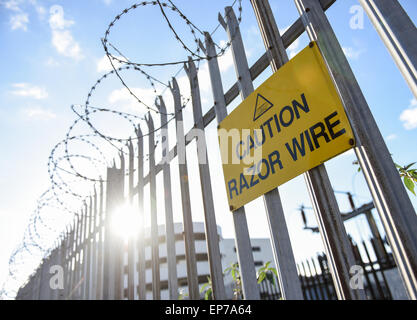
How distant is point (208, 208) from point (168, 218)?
1.02m

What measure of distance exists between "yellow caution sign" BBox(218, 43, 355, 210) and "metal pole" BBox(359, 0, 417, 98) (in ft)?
→ 0.98

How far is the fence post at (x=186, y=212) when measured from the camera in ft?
9.23

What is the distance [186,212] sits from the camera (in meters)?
2.92

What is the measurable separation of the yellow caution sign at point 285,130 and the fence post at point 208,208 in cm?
43

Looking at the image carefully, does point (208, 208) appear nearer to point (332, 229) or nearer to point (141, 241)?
point (332, 229)

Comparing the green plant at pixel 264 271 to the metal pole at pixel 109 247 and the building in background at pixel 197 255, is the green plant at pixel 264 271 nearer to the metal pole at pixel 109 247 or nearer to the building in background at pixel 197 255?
the metal pole at pixel 109 247

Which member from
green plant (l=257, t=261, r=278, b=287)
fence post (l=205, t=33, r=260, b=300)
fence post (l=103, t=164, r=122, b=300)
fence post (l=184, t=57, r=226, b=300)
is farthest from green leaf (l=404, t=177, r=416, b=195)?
fence post (l=103, t=164, r=122, b=300)

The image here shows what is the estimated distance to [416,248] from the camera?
114 centimetres

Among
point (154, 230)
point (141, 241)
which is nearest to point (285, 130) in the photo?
point (154, 230)

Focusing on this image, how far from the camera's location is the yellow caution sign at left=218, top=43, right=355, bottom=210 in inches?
57.8

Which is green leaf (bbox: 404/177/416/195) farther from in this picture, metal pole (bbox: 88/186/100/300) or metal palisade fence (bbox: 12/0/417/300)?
metal pole (bbox: 88/186/100/300)

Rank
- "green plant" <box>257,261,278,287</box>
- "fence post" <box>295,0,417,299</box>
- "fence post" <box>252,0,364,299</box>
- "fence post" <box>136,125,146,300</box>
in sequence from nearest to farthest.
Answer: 1. "fence post" <box>295,0,417,299</box>
2. "fence post" <box>252,0,364,299</box>
3. "green plant" <box>257,261,278,287</box>
4. "fence post" <box>136,125,146,300</box>

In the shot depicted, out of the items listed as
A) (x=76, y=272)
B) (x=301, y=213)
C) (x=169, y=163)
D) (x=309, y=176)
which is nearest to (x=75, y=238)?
(x=76, y=272)
